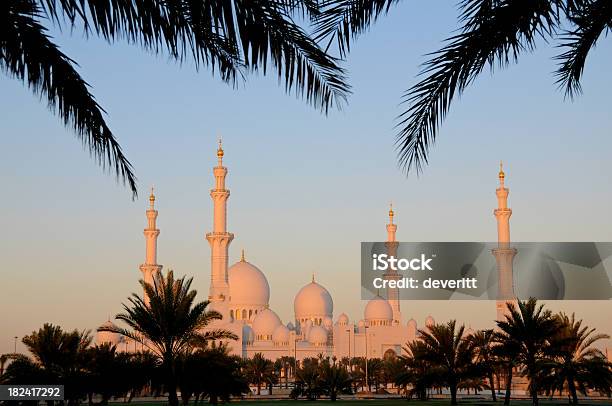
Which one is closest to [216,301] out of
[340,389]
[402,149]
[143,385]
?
[340,389]

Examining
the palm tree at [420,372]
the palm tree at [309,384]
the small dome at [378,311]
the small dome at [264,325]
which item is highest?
the small dome at [378,311]

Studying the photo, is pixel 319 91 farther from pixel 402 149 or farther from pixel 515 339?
pixel 515 339

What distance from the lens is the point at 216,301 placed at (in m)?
71.1

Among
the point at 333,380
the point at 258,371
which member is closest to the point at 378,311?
the point at 258,371

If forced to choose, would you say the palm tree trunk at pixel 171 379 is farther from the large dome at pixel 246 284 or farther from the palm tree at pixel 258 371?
the large dome at pixel 246 284

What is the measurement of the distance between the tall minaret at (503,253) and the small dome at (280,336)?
2258 centimetres

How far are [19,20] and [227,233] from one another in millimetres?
64892

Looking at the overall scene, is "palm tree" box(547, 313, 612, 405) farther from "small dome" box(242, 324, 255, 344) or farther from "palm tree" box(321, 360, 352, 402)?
"small dome" box(242, 324, 255, 344)

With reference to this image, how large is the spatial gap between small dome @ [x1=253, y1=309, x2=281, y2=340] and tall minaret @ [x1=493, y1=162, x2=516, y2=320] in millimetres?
24556

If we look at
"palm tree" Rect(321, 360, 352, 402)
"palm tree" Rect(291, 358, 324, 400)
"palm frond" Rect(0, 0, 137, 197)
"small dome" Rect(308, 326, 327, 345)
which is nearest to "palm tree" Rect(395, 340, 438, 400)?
"palm tree" Rect(321, 360, 352, 402)

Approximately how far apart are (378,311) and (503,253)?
22393 millimetres

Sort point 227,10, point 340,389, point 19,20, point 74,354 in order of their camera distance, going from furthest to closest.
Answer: point 340,389
point 74,354
point 19,20
point 227,10

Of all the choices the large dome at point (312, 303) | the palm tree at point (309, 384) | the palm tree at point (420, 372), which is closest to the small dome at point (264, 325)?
the large dome at point (312, 303)

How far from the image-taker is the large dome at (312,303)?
94.4m
